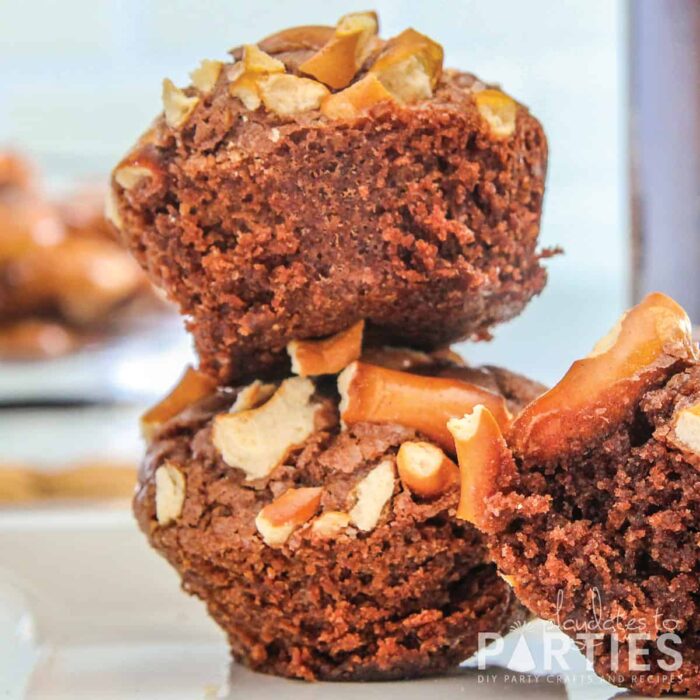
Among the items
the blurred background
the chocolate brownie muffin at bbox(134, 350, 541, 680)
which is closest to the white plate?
the chocolate brownie muffin at bbox(134, 350, 541, 680)

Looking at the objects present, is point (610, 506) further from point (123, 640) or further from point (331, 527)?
point (123, 640)

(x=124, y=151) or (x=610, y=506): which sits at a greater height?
(x=124, y=151)

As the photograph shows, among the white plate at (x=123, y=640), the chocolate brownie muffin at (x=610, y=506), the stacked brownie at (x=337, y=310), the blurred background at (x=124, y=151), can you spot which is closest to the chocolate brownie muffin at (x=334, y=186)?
the stacked brownie at (x=337, y=310)

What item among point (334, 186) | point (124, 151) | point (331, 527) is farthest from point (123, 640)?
point (124, 151)

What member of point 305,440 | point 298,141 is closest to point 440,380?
point 305,440

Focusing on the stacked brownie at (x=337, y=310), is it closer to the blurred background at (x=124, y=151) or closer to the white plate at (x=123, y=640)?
the white plate at (x=123, y=640)

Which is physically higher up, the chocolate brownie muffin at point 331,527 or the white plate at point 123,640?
the chocolate brownie muffin at point 331,527

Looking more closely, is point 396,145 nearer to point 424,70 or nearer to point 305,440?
point 424,70
